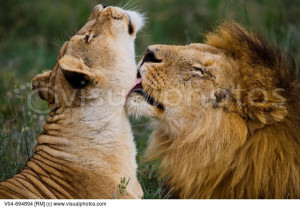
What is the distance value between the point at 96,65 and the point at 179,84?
0.56 m

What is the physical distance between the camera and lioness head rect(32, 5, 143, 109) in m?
3.61

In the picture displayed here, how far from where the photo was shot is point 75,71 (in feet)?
11.5

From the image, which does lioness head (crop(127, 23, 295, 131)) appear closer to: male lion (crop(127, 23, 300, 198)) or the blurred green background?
male lion (crop(127, 23, 300, 198))

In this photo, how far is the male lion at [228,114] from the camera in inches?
144

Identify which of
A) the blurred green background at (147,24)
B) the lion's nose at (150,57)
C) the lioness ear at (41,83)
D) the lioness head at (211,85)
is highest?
the lion's nose at (150,57)

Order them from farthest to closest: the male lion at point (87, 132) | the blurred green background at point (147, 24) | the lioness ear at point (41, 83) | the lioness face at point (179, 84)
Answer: the blurred green background at point (147, 24) → the lioness ear at point (41, 83) → the lioness face at point (179, 84) → the male lion at point (87, 132)

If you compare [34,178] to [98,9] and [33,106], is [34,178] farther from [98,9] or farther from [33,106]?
[33,106]

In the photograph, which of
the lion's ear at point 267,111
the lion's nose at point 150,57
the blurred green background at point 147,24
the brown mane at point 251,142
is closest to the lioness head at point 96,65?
the lion's nose at point 150,57

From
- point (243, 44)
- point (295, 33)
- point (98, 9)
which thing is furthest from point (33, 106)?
point (295, 33)

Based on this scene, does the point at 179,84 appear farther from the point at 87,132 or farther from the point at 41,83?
the point at 41,83

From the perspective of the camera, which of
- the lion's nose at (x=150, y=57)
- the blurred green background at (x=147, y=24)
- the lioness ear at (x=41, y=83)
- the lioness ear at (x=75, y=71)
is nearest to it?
the lioness ear at (x=75, y=71)

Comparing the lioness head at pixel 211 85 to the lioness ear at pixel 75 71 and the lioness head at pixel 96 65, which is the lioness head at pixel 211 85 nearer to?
the lioness head at pixel 96 65

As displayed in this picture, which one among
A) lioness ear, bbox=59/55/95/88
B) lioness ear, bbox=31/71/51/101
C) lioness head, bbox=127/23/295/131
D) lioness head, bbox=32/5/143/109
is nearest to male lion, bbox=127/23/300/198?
lioness head, bbox=127/23/295/131

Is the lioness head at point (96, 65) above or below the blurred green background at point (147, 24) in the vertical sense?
above
